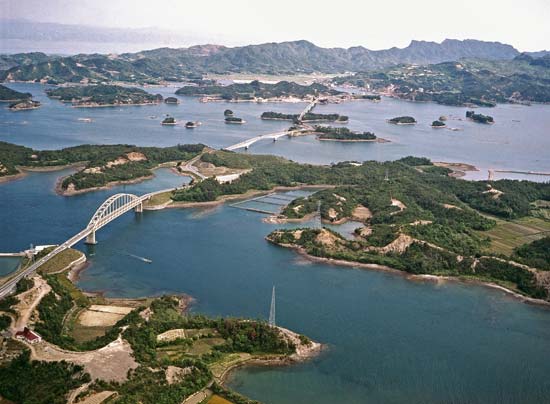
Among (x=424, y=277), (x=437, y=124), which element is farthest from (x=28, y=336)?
(x=437, y=124)

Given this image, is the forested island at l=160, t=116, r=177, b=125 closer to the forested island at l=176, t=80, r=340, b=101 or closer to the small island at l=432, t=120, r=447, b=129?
the forested island at l=176, t=80, r=340, b=101

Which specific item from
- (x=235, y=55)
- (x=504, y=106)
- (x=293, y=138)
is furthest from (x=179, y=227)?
(x=235, y=55)

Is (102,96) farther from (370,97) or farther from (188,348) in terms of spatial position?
(188,348)

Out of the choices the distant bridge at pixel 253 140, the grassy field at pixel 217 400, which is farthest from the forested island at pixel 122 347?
the distant bridge at pixel 253 140

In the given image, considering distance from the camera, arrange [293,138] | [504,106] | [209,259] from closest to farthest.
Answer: [209,259] → [293,138] → [504,106]

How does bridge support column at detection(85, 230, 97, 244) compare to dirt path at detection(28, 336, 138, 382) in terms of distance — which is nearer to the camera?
dirt path at detection(28, 336, 138, 382)

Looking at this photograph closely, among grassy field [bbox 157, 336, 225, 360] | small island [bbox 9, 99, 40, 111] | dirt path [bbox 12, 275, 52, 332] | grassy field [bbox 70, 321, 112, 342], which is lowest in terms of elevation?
grassy field [bbox 70, 321, 112, 342]

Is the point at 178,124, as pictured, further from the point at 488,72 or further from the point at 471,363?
the point at 488,72

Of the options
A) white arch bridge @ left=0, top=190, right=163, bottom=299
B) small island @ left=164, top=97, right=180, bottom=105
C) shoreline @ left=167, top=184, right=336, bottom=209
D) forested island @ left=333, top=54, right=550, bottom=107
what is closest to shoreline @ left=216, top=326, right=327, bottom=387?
white arch bridge @ left=0, top=190, right=163, bottom=299
